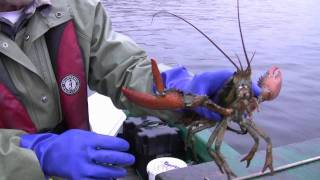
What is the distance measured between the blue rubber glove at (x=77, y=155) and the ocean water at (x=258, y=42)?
413 centimetres

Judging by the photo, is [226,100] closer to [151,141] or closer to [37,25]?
[37,25]

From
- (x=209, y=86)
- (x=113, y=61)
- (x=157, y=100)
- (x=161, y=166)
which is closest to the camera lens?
(x=157, y=100)

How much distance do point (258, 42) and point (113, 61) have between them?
12393mm

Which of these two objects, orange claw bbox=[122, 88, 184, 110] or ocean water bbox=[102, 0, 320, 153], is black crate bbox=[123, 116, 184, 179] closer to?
orange claw bbox=[122, 88, 184, 110]

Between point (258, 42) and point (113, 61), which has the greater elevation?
point (113, 61)

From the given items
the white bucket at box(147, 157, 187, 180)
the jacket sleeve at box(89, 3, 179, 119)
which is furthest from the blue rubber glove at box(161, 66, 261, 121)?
the white bucket at box(147, 157, 187, 180)

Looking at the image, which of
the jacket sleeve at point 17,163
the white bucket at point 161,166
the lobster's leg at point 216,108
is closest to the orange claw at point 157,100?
the lobster's leg at point 216,108

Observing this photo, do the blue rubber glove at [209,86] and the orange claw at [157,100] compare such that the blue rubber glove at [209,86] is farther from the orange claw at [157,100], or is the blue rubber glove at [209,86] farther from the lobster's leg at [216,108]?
the orange claw at [157,100]

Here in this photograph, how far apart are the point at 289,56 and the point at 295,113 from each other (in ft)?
16.6

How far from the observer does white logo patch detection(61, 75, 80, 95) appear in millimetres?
2736

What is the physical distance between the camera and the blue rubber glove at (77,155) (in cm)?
228

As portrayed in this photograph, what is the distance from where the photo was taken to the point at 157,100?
2045 mm

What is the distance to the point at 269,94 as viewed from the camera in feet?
7.72

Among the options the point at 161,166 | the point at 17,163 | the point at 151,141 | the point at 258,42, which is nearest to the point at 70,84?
the point at 17,163
